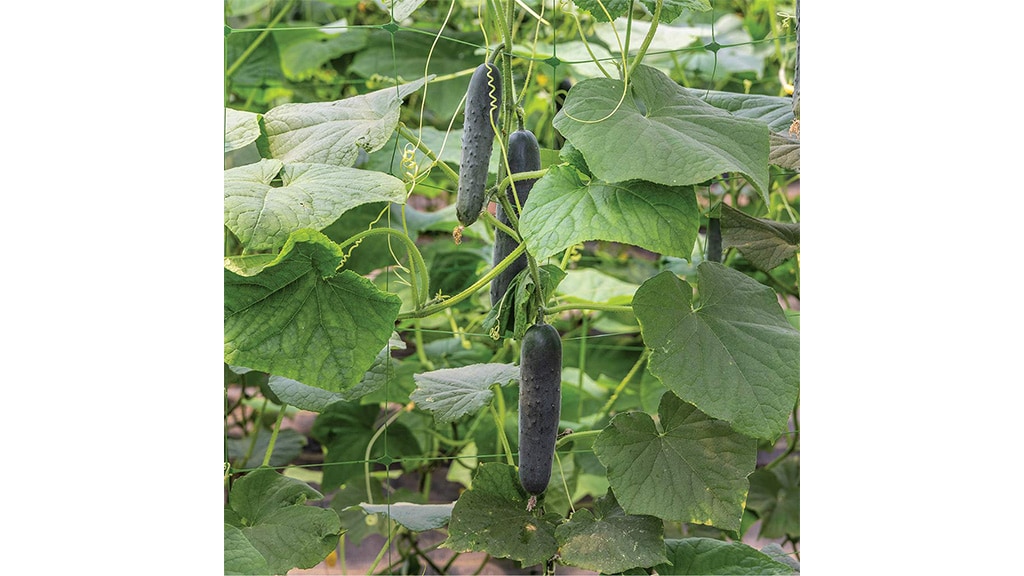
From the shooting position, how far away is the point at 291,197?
0.90m

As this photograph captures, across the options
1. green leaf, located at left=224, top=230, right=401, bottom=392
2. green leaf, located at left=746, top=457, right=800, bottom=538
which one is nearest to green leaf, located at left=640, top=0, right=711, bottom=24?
green leaf, located at left=224, top=230, right=401, bottom=392

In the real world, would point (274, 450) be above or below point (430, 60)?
below

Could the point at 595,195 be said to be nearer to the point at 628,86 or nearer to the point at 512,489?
the point at 628,86

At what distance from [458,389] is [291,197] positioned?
1.31 feet

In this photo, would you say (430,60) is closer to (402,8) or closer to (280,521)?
(402,8)

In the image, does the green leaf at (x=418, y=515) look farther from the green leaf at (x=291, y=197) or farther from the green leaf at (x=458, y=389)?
the green leaf at (x=291, y=197)

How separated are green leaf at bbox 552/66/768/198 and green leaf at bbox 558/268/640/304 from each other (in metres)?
0.85

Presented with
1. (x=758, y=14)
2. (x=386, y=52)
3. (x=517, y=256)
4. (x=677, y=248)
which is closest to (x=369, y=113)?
(x=517, y=256)

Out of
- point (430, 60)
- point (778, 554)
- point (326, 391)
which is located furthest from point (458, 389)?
point (430, 60)

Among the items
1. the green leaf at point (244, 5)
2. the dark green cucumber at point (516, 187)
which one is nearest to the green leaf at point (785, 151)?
the dark green cucumber at point (516, 187)

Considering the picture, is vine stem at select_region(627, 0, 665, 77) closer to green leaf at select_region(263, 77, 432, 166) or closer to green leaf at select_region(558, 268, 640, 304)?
green leaf at select_region(263, 77, 432, 166)

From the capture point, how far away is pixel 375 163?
1.67 metres

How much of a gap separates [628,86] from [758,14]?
1.47 m

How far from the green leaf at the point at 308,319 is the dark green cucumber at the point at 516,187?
0.17 metres
